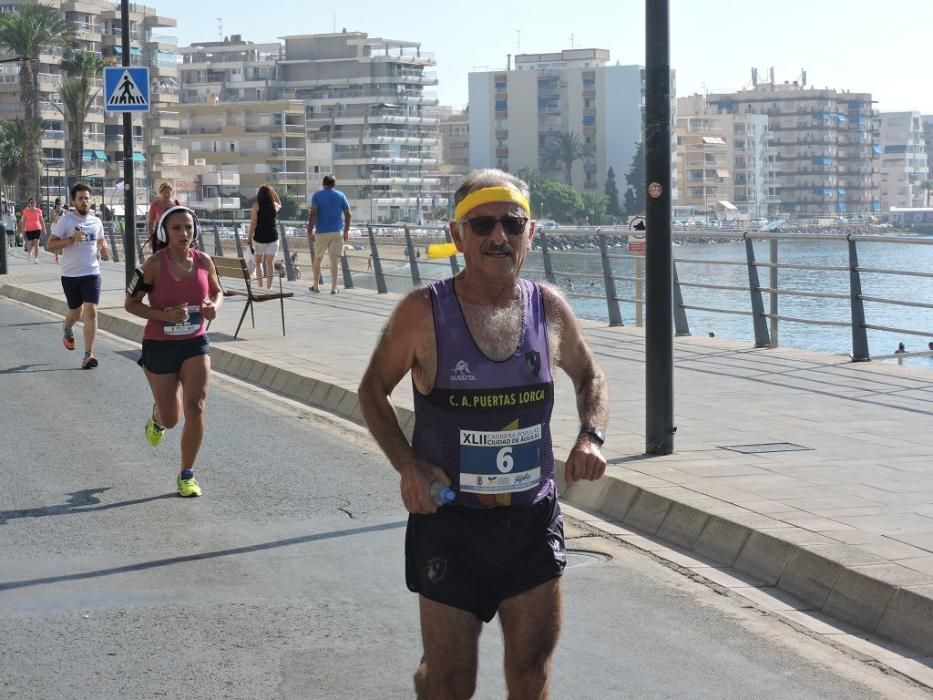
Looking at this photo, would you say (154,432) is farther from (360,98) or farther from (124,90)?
(360,98)

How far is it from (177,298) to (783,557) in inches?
166

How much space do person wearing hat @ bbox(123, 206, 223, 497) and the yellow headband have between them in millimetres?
5112

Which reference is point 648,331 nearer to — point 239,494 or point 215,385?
point 239,494

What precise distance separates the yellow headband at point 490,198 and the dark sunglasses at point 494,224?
4 centimetres

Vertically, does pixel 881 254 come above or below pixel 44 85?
below

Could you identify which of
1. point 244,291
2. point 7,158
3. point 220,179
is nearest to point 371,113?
point 220,179

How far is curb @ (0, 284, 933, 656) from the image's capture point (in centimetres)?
611

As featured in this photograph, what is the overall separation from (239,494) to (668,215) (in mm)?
2929

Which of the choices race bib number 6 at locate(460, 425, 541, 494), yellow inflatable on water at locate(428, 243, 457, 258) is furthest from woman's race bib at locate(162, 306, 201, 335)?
race bib number 6 at locate(460, 425, 541, 494)

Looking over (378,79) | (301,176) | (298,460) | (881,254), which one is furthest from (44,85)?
(298,460)

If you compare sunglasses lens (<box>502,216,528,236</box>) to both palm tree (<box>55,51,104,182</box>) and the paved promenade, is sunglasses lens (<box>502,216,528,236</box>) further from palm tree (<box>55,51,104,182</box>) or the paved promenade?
palm tree (<box>55,51,104,182</box>)

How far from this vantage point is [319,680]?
545 cm

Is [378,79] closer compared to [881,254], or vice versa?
[881,254]

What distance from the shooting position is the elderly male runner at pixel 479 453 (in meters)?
4.25
